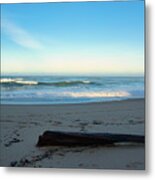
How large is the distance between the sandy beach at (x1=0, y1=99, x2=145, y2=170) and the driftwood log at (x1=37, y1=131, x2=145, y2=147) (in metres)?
0.02

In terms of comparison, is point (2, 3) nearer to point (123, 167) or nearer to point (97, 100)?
point (97, 100)

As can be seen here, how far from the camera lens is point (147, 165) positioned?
207cm

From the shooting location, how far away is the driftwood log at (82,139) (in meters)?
2.06

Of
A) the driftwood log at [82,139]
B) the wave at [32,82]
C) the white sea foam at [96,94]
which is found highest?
the wave at [32,82]

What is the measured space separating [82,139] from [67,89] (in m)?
0.25

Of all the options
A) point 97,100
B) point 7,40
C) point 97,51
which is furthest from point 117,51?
point 7,40

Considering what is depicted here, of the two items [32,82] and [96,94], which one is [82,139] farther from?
[32,82]

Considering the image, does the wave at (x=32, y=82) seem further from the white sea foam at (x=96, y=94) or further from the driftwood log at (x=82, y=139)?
the driftwood log at (x=82, y=139)

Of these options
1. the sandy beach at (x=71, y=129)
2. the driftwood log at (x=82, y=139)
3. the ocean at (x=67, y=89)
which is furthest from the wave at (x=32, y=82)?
the driftwood log at (x=82, y=139)

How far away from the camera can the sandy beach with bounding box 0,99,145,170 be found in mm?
2057

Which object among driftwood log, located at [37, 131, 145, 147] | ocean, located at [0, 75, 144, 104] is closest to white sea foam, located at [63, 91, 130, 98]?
ocean, located at [0, 75, 144, 104]

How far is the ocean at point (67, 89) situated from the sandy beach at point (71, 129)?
3 cm

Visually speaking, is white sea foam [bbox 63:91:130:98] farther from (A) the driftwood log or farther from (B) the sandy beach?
(A) the driftwood log

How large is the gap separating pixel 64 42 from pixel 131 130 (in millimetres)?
533
